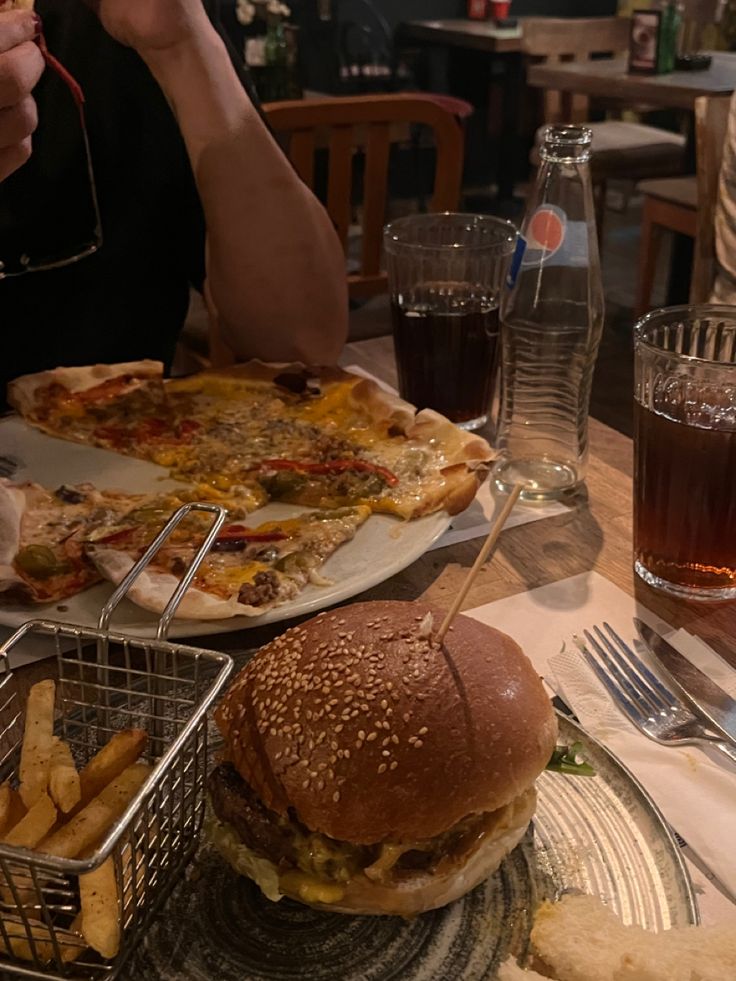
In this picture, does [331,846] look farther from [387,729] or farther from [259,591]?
[259,591]

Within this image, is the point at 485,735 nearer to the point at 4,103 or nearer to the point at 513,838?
the point at 513,838

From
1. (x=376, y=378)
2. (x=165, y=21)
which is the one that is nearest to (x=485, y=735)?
(x=376, y=378)

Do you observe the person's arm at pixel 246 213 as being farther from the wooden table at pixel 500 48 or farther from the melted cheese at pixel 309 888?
the wooden table at pixel 500 48

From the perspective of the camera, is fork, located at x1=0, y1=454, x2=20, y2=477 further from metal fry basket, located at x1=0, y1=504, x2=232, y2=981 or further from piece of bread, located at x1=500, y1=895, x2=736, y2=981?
piece of bread, located at x1=500, y1=895, x2=736, y2=981

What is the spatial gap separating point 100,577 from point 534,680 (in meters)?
0.79

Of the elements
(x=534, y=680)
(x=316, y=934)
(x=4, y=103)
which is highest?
(x=4, y=103)

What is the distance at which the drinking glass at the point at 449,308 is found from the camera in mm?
2223

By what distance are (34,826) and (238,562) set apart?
2.50 feet

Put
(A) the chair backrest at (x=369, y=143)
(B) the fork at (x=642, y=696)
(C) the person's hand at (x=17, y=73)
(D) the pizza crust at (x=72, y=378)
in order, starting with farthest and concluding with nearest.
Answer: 1. (A) the chair backrest at (x=369, y=143)
2. (D) the pizza crust at (x=72, y=378)
3. (C) the person's hand at (x=17, y=73)
4. (B) the fork at (x=642, y=696)

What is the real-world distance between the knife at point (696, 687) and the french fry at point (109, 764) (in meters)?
0.79

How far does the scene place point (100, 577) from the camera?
5.42 ft

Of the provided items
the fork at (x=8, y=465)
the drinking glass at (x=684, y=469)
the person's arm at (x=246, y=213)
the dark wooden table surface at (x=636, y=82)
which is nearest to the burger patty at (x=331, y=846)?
the drinking glass at (x=684, y=469)

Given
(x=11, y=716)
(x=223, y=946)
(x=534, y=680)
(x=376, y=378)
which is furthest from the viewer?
(x=376, y=378)

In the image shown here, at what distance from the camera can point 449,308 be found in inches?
89.2
